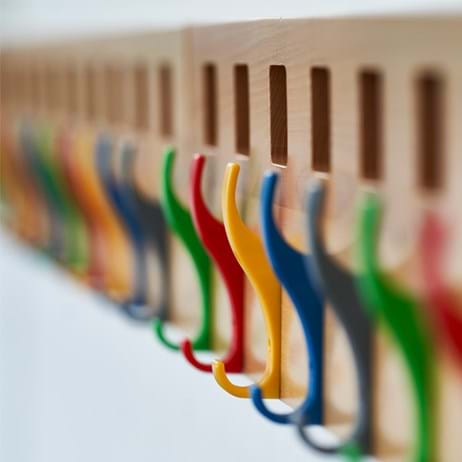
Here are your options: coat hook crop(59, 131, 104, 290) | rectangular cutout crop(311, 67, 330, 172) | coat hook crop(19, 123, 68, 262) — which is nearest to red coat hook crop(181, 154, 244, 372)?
rectangular cutout crop(311, 67, 330, 172)

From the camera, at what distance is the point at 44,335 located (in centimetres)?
128

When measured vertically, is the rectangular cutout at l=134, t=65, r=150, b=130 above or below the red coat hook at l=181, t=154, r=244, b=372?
above

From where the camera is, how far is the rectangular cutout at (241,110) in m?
0.66

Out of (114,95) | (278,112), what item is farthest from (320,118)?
(114,95)

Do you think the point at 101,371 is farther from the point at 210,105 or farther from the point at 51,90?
the point at 210,105

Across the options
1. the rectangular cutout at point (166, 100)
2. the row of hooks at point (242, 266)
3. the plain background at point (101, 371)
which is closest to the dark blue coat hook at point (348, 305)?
the row of hooks at point (242, 266)

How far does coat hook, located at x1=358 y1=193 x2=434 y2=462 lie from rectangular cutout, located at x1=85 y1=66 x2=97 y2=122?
0.53m

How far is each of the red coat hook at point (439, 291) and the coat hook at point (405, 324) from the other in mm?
14

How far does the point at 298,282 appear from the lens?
582 millimetres

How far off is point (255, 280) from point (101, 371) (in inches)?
18.6

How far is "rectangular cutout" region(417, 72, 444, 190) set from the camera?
469mm

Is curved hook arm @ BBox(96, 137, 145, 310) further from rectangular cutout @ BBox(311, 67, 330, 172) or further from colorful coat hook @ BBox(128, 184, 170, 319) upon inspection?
rectangular cutout @ BBox(311, 67, 330, 172)

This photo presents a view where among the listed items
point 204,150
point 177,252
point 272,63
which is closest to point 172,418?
point 177,252

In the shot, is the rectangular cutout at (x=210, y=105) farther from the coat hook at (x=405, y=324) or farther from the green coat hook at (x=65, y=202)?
the green coat hook at (x=65, y=202)
